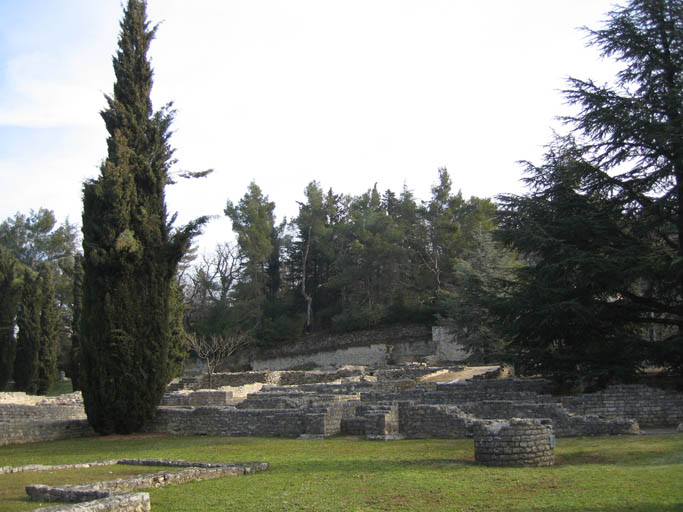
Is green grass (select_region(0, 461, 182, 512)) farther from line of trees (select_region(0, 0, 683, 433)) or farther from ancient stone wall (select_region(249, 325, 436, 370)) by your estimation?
ancient stone wall (select_region(249, 325, 436, 370))

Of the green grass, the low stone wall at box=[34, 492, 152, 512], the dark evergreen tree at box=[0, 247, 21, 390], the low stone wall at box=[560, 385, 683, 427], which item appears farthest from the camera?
the dark evergreen tree at box=[0, 247, 21, 390]

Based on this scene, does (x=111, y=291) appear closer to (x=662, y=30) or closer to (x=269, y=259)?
(x=662, y=30)

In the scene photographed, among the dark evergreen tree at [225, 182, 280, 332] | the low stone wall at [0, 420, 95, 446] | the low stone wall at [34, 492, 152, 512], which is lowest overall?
the low stone wall at [0, 420, 95, 446]

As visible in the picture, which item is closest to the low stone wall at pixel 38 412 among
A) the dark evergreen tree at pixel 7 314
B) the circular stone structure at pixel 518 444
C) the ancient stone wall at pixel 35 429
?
the ancient stone wall at pixel 35 429

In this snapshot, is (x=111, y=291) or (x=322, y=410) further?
(x=111, y=291)

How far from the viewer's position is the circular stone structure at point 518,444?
36.4 ft

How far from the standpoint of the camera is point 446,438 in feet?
51.1

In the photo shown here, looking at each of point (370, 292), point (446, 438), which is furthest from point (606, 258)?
point (370, 292)

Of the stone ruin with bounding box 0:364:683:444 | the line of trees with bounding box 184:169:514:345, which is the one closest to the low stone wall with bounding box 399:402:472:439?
the stone ruin with bounding box 0:364:683:444

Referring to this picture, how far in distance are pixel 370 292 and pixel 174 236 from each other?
3430cm

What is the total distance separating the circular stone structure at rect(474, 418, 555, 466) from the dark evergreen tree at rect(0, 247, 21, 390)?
3817cm

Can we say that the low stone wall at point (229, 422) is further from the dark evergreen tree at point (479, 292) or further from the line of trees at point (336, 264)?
the line of trees at point (336, 264)

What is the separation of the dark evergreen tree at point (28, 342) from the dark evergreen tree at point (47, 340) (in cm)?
32

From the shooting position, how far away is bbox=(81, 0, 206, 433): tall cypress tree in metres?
21.1
